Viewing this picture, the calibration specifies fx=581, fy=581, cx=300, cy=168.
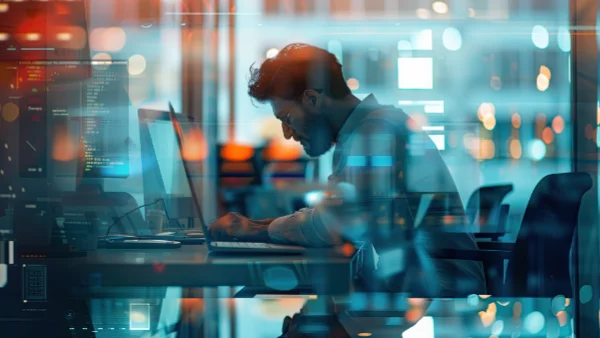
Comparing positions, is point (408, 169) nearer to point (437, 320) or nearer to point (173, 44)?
point (437, 320)

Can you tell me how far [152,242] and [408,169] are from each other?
795 millimetres

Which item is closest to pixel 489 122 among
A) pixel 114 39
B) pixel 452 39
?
pixel 452 39

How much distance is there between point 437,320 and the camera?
80.7 inches

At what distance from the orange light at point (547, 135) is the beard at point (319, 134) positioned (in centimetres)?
102

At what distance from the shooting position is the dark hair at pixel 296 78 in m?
1.88

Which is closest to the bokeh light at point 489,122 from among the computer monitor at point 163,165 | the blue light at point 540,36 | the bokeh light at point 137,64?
the blue light at point 540,36

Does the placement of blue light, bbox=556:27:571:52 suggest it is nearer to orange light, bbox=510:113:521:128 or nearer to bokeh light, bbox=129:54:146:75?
orange light, bbox=510:113:521:128

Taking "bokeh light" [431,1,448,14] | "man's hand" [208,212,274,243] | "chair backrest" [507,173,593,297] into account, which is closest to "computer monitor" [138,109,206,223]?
"man's hand" [208,212,274,243]

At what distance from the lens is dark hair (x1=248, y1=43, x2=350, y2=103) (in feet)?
6.18

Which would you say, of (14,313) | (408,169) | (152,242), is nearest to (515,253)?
(408,169)

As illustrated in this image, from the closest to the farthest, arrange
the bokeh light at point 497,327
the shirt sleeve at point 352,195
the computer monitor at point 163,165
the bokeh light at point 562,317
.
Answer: the shirt sleeve at point 352,195, the computer monitor at point 163,165, the bokeh light at point 497,327, the bokeh light at point 562,317

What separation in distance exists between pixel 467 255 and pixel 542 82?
1.04m

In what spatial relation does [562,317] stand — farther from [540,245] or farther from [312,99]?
[312,99]

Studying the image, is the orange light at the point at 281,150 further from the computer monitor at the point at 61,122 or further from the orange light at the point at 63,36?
the orange light at the point at 63,36
